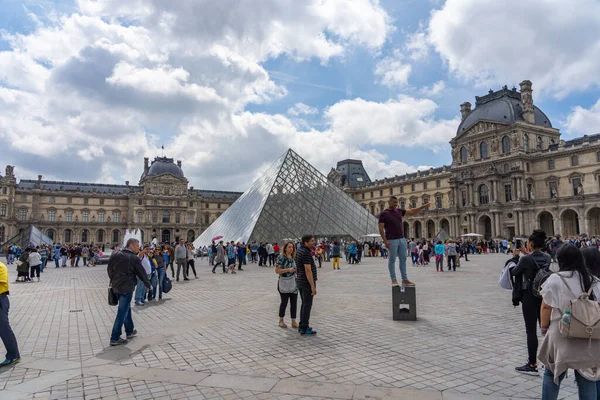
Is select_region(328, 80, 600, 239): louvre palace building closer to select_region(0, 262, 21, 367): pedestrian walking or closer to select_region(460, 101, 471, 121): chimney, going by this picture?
select_region(460, 101, 471, 121): chimney

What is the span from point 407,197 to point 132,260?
185 ft

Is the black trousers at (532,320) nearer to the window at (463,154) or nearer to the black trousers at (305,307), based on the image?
the black trousers at (305,307)

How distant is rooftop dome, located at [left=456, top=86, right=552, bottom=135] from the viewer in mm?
45969

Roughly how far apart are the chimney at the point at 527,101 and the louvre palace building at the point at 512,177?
5cm

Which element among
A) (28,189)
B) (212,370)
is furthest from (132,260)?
(28,189)

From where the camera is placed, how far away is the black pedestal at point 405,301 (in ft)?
19.7

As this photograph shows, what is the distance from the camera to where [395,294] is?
Result: 6.03 m

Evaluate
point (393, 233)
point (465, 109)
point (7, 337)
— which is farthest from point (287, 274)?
point (465, 109)

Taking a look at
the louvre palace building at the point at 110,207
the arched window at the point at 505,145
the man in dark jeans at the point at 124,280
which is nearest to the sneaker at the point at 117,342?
the man in dark jeans at the point at 124,280

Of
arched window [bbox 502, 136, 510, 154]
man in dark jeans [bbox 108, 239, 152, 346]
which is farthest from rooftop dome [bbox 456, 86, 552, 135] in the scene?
man in dark jeans [bbox 108, 239, 152, 346]

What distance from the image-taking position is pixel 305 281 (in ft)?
18.1

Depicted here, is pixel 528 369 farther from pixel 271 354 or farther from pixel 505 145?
pixel 505 145

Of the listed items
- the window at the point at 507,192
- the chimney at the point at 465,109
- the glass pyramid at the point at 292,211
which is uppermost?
the chimney at the point at 465,109

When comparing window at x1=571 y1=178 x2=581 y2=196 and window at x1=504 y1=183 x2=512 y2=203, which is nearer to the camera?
window at x1=571 y1=178 x2=581 y2=196
